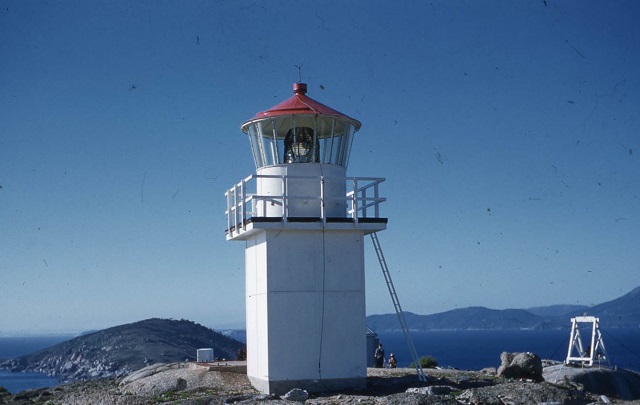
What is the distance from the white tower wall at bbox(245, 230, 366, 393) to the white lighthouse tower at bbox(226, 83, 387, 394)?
0.03 metres

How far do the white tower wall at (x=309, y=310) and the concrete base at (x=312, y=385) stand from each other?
0.09 ft

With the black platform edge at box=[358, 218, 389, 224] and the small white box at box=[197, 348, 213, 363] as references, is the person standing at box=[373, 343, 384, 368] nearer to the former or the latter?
the small white box at box=[197, 348, 213, 363]

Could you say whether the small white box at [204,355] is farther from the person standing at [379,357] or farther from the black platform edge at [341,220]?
the black platform edge at [341,220]

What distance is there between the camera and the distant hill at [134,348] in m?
94.2

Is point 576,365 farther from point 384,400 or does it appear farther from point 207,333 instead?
point 207,333

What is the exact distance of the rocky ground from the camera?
70.7ft

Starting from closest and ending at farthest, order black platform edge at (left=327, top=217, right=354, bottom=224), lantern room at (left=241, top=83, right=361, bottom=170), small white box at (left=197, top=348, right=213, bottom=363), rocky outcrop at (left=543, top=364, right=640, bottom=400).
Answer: black platform edge at (left=327, top=217, right=354, bottom=224)
lantern room at (left=241, top=83, right=361, bottom=170)
rocky outcrop at (left=543, top=364, right=640, bottom=400)
small white box at (left=197, top=348, right=213, bottom=363)

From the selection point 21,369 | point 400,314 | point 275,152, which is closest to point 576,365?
point 400,314

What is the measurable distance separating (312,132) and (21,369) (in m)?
142

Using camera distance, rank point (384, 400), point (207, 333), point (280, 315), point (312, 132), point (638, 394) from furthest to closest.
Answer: point (207, 333), point (638, 394), point (312, 132), point (280, 315), point (384, 400)

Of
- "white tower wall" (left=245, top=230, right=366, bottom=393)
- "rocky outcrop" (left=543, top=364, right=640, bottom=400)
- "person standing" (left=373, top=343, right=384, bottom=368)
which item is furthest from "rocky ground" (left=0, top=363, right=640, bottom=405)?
"person standing" (left=373, top=343, right=384, bottom=368)

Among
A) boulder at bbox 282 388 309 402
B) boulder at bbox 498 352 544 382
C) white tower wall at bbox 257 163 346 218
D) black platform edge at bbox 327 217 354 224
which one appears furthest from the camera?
boulder at bbox 498 352 544 382

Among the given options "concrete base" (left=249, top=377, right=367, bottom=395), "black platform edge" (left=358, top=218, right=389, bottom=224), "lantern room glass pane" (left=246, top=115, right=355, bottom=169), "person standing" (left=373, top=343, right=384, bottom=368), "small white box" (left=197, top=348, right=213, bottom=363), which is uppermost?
"lantern room glass pane" (left=246, top=115, right=355, bottom=169)

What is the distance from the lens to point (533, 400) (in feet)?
71.0
